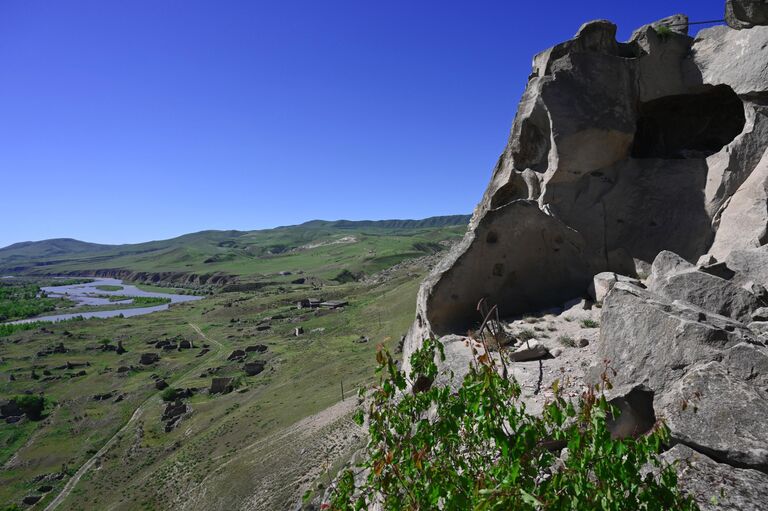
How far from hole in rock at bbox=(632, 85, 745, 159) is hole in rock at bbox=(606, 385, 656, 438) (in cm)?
1539

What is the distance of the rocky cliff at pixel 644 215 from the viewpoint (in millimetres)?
7309

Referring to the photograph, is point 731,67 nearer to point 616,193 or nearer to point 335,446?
point 616,193

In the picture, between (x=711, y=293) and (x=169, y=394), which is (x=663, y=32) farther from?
(x=169, y=394)

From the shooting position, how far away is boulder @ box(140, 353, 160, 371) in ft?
228

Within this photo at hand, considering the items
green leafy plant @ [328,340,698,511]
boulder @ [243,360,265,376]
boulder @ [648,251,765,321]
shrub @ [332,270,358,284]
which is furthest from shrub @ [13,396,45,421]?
shrub @ [332,270,358,284]

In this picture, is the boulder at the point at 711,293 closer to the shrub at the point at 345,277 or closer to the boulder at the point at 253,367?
the boulder at the point at 253,367

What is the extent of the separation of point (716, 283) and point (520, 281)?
21.3 feet

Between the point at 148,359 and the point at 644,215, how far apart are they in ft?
239

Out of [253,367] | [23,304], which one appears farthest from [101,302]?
[253,367]

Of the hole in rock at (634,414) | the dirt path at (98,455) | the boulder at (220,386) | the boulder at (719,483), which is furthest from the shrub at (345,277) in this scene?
the boulder at (719,483)

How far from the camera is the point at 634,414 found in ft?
22.3

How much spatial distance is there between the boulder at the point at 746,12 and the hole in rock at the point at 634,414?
14377mm

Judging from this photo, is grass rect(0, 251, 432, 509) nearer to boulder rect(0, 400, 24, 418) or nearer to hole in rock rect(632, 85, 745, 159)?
boulder rect(0, 400, 24, 418)

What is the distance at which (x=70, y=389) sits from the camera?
197 ft
